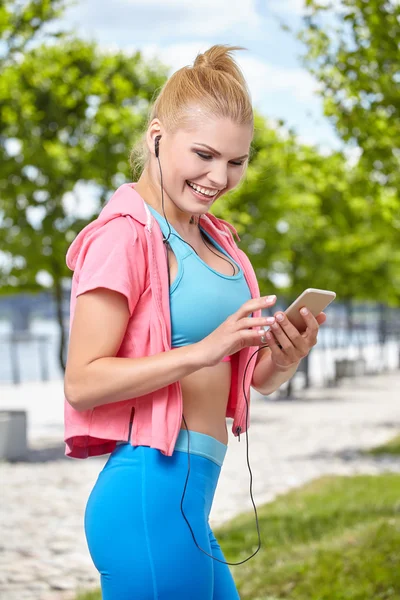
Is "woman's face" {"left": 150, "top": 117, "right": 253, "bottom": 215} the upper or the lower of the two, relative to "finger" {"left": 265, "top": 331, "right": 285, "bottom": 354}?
upper

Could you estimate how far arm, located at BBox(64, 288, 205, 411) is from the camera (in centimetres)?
197

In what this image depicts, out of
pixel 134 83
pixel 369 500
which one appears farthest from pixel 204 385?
pixel 134 83

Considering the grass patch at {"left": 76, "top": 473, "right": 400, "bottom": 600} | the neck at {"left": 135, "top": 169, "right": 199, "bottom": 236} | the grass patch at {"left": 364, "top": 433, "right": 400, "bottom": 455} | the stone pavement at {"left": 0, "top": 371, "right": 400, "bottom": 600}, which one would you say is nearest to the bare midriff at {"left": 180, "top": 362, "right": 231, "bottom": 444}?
the neck at {"left": 135, "top": 169, "right": 199, "bottom": 236}

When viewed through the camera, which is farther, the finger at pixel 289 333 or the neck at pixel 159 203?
the neck at pixel 159 203

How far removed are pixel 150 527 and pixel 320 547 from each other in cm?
482

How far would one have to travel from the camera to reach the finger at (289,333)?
210 centimetres

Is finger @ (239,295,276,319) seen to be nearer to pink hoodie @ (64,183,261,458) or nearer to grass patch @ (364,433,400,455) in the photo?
pink hoodie @ (64,183,261,458)

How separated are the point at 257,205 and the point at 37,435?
20.9 feet

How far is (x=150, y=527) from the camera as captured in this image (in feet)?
6.64

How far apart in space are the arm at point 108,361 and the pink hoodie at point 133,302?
4 cm

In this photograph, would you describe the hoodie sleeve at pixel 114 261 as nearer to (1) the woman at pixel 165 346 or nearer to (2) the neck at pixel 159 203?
(1) the woman at pixel 165 346

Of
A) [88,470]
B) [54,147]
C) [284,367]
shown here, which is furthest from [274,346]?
[54,147]

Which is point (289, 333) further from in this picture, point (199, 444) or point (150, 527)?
point (150, 527)

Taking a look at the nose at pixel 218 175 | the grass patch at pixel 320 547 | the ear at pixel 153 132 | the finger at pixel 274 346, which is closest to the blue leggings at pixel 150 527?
the finger at pixel 274 346
